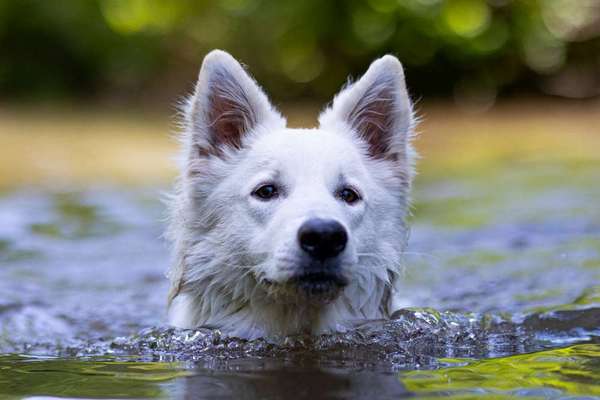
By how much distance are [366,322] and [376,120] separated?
3.89 feet

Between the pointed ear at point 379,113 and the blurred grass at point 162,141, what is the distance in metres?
4.29

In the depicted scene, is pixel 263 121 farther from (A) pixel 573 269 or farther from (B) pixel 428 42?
(B) pixel 428 42

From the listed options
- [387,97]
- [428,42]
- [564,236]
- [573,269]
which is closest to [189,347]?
[387,97]

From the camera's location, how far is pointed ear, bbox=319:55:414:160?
5020mm

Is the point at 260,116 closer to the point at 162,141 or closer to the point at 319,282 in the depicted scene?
the point at 319,282

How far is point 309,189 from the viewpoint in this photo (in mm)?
4363

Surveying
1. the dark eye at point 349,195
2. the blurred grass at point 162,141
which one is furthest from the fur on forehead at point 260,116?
the blurred grass at point 162,141

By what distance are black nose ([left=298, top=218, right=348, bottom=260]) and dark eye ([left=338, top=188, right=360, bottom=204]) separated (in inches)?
19.8

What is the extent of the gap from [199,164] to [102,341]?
133 cm

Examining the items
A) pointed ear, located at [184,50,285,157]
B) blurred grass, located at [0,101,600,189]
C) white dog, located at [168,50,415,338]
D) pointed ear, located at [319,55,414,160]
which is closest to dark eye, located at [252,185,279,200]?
white dog, located at [168,50,415,338]

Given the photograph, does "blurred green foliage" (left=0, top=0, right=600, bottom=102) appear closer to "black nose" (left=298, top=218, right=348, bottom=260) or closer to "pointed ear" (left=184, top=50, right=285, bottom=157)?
"pointed ear" (left=184, top=50, right=285, bottom=157)

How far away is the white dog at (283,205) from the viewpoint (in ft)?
13.9

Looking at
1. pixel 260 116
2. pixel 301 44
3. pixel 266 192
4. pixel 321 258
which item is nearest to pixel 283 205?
pixel 266 192

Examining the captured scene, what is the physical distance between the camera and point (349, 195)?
457cm
